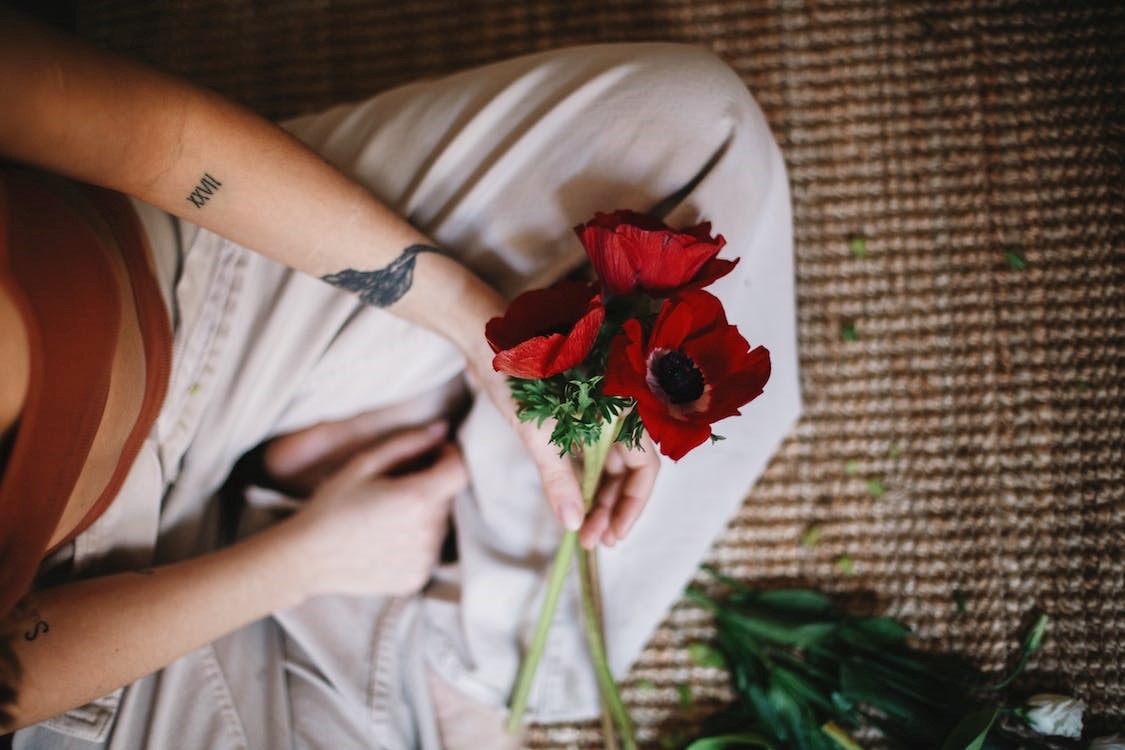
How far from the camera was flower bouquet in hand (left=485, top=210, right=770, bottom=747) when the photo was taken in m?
0.37

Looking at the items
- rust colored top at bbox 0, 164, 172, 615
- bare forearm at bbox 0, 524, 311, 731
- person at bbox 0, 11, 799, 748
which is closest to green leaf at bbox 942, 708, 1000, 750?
person at bbox 0, 11, 799, 748

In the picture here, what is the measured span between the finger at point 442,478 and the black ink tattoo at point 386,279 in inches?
→ 6.8

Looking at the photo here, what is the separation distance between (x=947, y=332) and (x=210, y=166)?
71 centimetres

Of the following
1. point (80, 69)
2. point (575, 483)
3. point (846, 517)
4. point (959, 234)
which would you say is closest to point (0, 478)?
point (80, 69)

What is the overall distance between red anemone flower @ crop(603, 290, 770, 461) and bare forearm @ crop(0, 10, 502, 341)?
193mm

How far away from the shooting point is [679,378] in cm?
41

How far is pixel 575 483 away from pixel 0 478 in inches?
13.8

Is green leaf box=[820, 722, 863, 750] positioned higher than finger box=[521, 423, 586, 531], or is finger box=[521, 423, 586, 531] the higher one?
finger box=[521, 423, 586, 531]

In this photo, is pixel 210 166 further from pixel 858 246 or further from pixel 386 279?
pixel 858 246

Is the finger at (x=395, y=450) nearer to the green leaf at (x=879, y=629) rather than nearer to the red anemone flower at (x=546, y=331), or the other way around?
the red anemone flower at (x=546, y=331)

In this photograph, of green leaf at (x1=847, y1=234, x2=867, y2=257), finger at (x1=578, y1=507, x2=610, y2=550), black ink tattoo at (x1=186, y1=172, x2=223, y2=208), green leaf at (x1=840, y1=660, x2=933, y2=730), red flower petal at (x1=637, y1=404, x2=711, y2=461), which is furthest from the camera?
green leaf at (x1=847, y1=234, x2=867, y2=257)

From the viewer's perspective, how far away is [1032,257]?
77 centimetres

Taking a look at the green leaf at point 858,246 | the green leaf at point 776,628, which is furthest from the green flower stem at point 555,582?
the green leaf at point 858,246

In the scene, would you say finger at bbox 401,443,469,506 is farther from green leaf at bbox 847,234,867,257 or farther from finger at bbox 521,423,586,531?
green leaf at bbox 847,234,867,257
